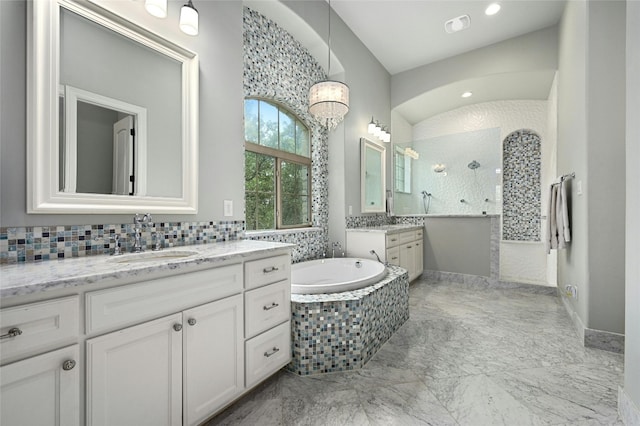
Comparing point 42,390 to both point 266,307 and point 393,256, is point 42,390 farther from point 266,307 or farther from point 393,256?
point 393,256

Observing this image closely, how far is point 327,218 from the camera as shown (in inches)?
142

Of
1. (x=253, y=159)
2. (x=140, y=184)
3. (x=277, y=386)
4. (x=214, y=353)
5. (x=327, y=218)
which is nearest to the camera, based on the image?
(x=214, y=353)

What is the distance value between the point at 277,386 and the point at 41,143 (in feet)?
5.85

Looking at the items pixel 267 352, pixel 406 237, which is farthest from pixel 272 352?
pixel 406 237

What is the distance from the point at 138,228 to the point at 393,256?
2782 millimetres

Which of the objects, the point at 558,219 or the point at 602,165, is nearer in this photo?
the point at 602,165

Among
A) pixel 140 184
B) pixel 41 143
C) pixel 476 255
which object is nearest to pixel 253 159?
pixel 140 184

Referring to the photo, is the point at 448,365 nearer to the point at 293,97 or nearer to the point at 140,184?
the point at 140,184

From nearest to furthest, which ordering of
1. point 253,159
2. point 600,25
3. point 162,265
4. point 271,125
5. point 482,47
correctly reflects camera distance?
point 162,265 < point 600,25 < point 253,159 < point 271,125 < point 482,47

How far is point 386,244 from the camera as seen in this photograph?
3236mm

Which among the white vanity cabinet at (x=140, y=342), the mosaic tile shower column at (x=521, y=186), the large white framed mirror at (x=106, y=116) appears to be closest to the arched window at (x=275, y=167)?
the large white framed mirror at (x=106, y=116)

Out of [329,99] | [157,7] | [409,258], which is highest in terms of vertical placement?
[157,7]

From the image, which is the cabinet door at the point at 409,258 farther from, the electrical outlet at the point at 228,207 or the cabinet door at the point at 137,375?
the cabinet door at the point at 137,375

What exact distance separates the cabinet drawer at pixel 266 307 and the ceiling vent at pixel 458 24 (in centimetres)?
366
